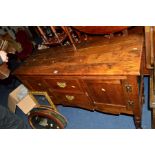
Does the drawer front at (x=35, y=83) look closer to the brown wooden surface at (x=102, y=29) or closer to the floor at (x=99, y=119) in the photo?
the floor at (x=99, y=119)

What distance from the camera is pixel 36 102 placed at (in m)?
2.89

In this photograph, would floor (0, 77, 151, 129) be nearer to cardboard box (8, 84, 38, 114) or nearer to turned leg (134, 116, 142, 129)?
turned leg (134, 116, 142, 129)

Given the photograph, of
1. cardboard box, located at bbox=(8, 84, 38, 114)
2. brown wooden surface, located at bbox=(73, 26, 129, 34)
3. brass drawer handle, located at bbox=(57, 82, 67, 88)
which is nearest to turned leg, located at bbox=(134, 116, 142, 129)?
brass drawer handle, located at bbox=(57, 82, 67, 88)

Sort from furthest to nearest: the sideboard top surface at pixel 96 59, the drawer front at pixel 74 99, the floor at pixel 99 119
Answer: the floor at pixel 99 119
the drawer front at pixel 74 99
the sideboard top surface at pixel 96 59

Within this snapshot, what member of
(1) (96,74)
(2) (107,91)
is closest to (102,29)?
(1) (96,74)

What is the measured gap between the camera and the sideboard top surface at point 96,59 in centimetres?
167

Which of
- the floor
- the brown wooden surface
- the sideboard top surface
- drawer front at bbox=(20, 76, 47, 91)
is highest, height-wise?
the brown wooden surface

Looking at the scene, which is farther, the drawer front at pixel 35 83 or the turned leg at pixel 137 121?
the drawer front at pixel 35 83

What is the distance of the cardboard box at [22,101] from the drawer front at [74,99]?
577 millimetres

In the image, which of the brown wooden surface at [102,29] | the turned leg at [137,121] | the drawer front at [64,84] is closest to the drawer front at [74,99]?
the drawer front at [64,84]

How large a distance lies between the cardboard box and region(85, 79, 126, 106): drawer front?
4.01ft

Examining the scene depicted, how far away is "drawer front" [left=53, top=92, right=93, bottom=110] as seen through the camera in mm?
2254
